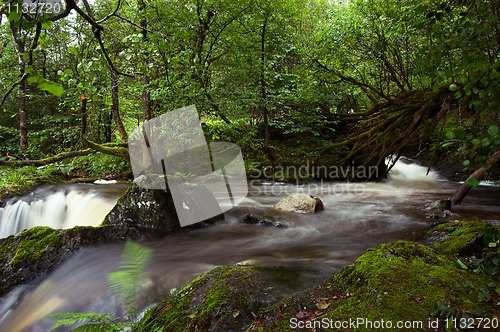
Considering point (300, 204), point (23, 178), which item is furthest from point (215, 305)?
point (23, 178)

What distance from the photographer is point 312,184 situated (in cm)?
1066

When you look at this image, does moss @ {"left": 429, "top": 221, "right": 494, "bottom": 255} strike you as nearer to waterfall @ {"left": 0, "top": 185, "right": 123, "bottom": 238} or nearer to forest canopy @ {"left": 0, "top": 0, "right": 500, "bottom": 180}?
forest canopy @ {"left": 0, "top": 0, "right": 500, "bottom": 180}

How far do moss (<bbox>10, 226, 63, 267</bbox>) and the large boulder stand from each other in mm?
4692

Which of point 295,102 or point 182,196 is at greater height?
point 295,102

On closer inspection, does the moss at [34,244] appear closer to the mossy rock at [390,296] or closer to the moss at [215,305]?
the moss at [215,305]

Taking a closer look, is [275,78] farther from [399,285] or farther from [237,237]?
[399,285]

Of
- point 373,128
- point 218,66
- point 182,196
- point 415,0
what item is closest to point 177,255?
point 182,196

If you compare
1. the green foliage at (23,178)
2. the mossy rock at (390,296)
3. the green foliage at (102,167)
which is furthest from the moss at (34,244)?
the green foliage at (102,167)

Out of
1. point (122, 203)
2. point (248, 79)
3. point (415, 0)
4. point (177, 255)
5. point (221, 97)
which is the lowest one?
point (177, 255)

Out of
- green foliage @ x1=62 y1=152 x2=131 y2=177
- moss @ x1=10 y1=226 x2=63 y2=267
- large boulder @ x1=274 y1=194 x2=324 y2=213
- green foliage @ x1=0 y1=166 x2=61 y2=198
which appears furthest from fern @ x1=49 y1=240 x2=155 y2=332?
green foliage @ x1=62 y1=152 x2=131 y2=177

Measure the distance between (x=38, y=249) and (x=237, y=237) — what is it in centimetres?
319

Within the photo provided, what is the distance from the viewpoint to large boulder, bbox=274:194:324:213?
7.08 m

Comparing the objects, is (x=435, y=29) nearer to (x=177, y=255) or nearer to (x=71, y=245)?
(x=177, y=255)

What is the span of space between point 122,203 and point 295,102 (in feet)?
20.8
